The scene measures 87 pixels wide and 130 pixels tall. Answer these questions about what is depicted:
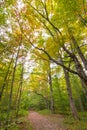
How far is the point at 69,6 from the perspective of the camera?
19.6 ft

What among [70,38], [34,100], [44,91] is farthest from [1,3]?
[34,100]

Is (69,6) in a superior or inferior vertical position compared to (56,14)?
→ inferior

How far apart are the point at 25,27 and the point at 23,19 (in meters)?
0.46

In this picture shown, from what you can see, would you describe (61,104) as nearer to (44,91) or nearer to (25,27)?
(44,91)

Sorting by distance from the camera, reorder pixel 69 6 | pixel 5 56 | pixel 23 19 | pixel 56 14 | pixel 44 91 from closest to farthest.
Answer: pixel 69 6 → pixel 56 14 → pixel 23 19 → pixel 5 56 → pixel 44 91

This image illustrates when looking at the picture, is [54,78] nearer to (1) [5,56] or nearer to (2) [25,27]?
(1) [5,56]

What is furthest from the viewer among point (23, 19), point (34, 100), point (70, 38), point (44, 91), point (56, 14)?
point (34, 100)

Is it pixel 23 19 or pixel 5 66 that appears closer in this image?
pixel 23 19

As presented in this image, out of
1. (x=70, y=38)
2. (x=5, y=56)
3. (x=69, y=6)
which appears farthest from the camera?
(x=5, y=56)

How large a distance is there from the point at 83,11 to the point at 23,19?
3.45 metres

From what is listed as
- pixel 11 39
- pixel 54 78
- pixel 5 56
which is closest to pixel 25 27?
pixel 11 39

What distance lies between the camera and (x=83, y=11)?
21.1ft

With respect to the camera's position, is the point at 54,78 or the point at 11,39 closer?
the point at 11,39

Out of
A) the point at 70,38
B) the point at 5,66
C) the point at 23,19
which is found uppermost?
the point at 23,19
